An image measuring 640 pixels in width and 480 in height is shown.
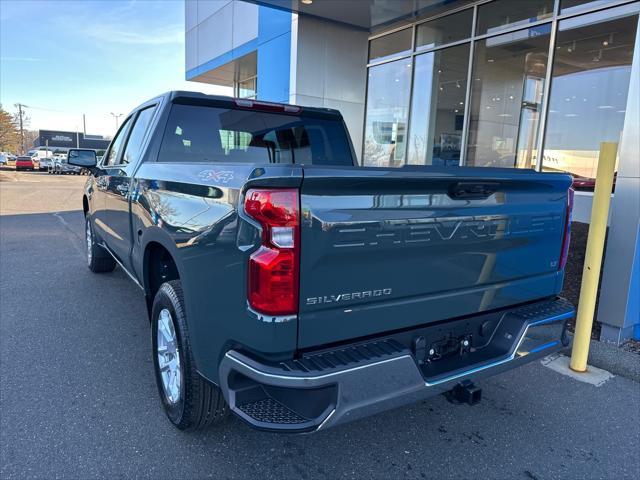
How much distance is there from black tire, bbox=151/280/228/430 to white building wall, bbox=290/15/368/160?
317 inches

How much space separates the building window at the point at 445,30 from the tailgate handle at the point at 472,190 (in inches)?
293

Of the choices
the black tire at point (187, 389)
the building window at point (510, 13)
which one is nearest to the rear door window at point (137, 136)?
the black tire at point (187, 389)

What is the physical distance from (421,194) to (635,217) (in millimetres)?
3052

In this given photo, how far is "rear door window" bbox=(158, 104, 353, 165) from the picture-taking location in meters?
3.53

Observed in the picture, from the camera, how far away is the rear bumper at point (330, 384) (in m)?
1.86

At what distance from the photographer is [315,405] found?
189 cm

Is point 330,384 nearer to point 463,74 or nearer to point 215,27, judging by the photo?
point 463,74

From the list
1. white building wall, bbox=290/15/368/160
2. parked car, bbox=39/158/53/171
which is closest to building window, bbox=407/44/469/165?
white building wall, bbox=290/15/368/160

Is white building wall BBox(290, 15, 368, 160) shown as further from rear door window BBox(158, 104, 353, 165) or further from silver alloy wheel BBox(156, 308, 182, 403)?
silver alloy wheel BBox(156, 308, 182, 403)

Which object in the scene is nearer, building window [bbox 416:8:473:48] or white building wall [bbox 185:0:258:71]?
building window [bbox 416:8:473:48]

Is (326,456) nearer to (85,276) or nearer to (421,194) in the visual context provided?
(421,194)

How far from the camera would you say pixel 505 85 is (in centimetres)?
952

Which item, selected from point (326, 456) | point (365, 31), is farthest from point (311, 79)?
point (326, 456)

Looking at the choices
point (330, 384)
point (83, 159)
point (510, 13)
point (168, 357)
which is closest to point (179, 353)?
A: point (168, 357)
